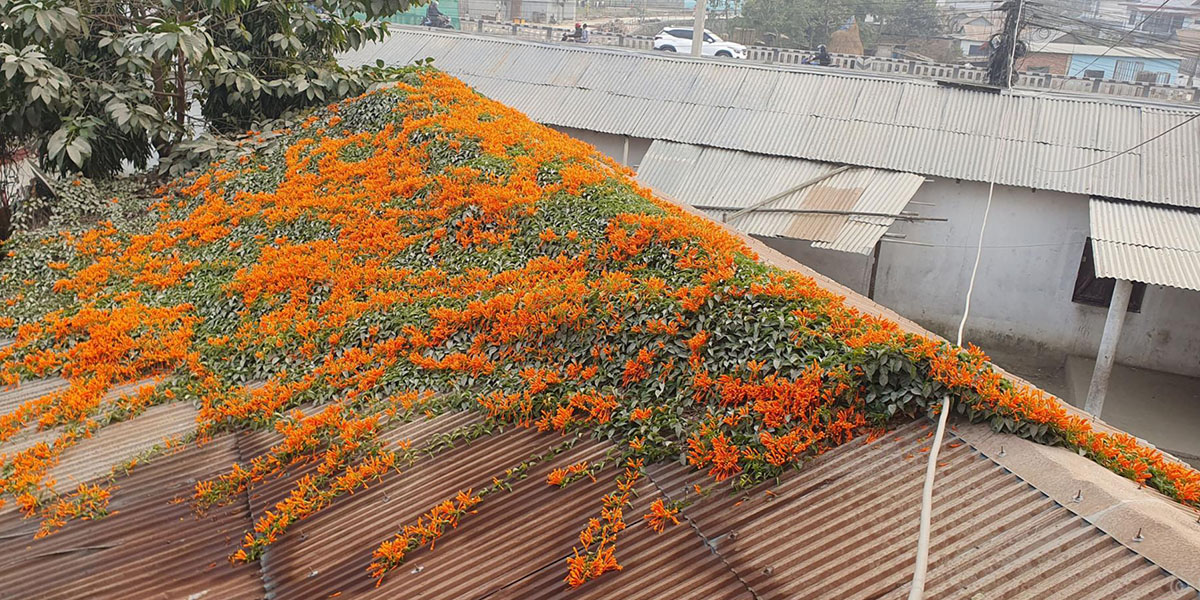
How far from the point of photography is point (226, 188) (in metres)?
9.74

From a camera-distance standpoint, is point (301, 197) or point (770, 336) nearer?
point (770, 336)

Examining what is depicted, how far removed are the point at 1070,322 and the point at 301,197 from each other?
11.5 m

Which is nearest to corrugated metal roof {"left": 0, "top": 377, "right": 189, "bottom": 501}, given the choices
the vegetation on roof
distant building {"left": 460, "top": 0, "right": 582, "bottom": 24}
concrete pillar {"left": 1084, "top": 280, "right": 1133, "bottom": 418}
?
the vegetation on roof

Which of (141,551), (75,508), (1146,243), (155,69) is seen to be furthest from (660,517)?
(155,69)

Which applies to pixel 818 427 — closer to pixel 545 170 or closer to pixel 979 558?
pixel 979 558

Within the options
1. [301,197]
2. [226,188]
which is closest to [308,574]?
[301,197]

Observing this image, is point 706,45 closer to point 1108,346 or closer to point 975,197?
point 975,197

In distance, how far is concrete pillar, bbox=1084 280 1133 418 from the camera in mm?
10477

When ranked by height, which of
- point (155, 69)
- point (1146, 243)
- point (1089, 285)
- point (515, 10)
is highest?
point (515, 10)

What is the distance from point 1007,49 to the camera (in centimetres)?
1484

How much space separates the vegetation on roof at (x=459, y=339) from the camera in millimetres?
3908

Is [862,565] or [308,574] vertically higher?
[862,565]

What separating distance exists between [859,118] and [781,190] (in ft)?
8.47

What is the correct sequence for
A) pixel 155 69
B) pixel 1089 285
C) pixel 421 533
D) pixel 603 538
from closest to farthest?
pixel 603 538 → pixel 421 533 → pixel 155 69 → pixel 1089 285
